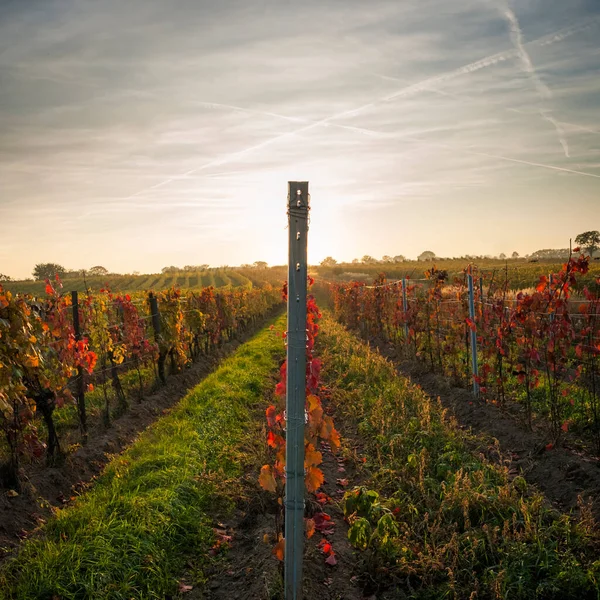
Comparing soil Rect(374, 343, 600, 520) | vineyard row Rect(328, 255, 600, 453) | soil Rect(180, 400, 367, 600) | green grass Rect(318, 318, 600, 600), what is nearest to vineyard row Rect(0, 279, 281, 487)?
soil Rect(180, 400, 367, 600)

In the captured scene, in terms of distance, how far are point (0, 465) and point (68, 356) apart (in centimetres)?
203

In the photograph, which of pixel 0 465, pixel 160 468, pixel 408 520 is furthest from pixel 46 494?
pixel 408 520

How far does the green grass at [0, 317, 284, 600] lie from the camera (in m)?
A: 3.60

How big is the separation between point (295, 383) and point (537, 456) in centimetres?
431

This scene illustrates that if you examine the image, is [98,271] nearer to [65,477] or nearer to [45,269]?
[45,269]

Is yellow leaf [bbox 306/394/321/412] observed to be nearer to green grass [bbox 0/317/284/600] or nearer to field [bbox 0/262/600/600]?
field [bbox 0/262/600/600]

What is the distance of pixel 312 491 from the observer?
4.23 meters

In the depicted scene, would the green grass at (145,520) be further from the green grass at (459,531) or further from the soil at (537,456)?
the soil at (537,456)

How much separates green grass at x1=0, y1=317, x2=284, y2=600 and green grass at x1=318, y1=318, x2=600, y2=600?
5.07 ft

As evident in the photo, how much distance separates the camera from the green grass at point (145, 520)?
360cm

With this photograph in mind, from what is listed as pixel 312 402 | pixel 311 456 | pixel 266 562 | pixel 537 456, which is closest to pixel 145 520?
pixel 266 562

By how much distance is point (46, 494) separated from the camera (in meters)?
5.64

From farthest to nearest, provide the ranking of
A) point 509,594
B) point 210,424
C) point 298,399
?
point 210,424 → point 509,594 → point 298,399

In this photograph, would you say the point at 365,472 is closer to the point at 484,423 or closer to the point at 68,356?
the point at 484,423
